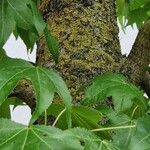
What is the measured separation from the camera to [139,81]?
143 centimetres

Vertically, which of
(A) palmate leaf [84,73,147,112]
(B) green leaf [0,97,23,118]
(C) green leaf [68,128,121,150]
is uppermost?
(A) palmate leaf [84,73,147,112]

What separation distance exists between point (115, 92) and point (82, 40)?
0.39 m

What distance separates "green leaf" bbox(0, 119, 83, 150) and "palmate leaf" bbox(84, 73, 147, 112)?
0.17m

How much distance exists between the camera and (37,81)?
39.4 inches

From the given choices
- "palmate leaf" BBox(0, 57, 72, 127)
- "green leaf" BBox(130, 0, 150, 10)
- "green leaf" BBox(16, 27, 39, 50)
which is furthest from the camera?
"green leaf" BBox(130, 0, 150, 10)

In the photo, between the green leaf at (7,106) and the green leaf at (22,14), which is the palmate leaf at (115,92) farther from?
the green leaf at (7,106)

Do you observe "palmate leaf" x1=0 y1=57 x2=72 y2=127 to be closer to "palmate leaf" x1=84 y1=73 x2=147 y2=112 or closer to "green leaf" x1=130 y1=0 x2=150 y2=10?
"palmate leaf" x1=84 y1=73 x2=147 y2=112

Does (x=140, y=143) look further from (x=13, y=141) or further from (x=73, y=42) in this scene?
(x=73, y=42)

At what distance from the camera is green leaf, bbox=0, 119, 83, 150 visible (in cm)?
84

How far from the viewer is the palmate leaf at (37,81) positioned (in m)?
0.95

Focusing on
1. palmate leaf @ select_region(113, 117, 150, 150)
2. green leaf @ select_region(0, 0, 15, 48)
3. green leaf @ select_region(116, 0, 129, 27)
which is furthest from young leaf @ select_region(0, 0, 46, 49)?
green leaf @ select_region(116, 0, 129, 27)

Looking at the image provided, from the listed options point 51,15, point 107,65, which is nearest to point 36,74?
point 107,65

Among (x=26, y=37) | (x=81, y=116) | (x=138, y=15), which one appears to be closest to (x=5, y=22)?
(x=26, y=37)

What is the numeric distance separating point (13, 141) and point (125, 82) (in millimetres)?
325
